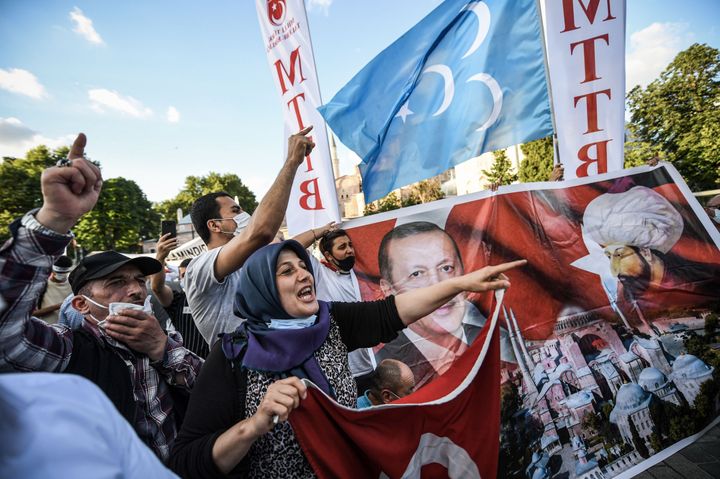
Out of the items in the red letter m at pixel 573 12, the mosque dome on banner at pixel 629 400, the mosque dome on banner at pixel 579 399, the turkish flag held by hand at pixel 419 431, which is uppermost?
the red letter m at pixel 573 12

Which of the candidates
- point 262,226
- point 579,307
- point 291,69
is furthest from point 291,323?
point 291,69

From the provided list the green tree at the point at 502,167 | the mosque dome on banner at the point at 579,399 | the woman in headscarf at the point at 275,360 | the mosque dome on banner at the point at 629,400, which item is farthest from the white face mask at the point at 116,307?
the green tree at the point at 502,167

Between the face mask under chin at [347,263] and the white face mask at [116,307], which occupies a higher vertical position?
the white face mask at [116,307]

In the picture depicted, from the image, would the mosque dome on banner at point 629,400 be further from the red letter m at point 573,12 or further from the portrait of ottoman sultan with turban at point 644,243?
the red letter m at point 573,12

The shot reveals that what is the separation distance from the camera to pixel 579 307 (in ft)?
8.81

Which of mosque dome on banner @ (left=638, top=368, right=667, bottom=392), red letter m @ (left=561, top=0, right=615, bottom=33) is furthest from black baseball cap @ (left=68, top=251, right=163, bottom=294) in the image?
red letter m @ (left=561, top=0, right=615, bottom=33)

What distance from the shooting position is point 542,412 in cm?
239

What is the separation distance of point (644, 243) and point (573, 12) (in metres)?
2.24

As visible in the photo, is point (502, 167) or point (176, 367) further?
point (502, 167)

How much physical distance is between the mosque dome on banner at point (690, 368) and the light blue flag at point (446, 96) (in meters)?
2.15

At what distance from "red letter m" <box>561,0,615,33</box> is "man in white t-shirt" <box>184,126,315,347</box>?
282cm

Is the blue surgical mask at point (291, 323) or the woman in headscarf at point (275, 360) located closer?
the woman in headscarf at point (275, 360)

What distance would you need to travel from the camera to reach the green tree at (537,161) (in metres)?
18.7

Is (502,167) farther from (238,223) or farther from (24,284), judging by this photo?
(24,284)
